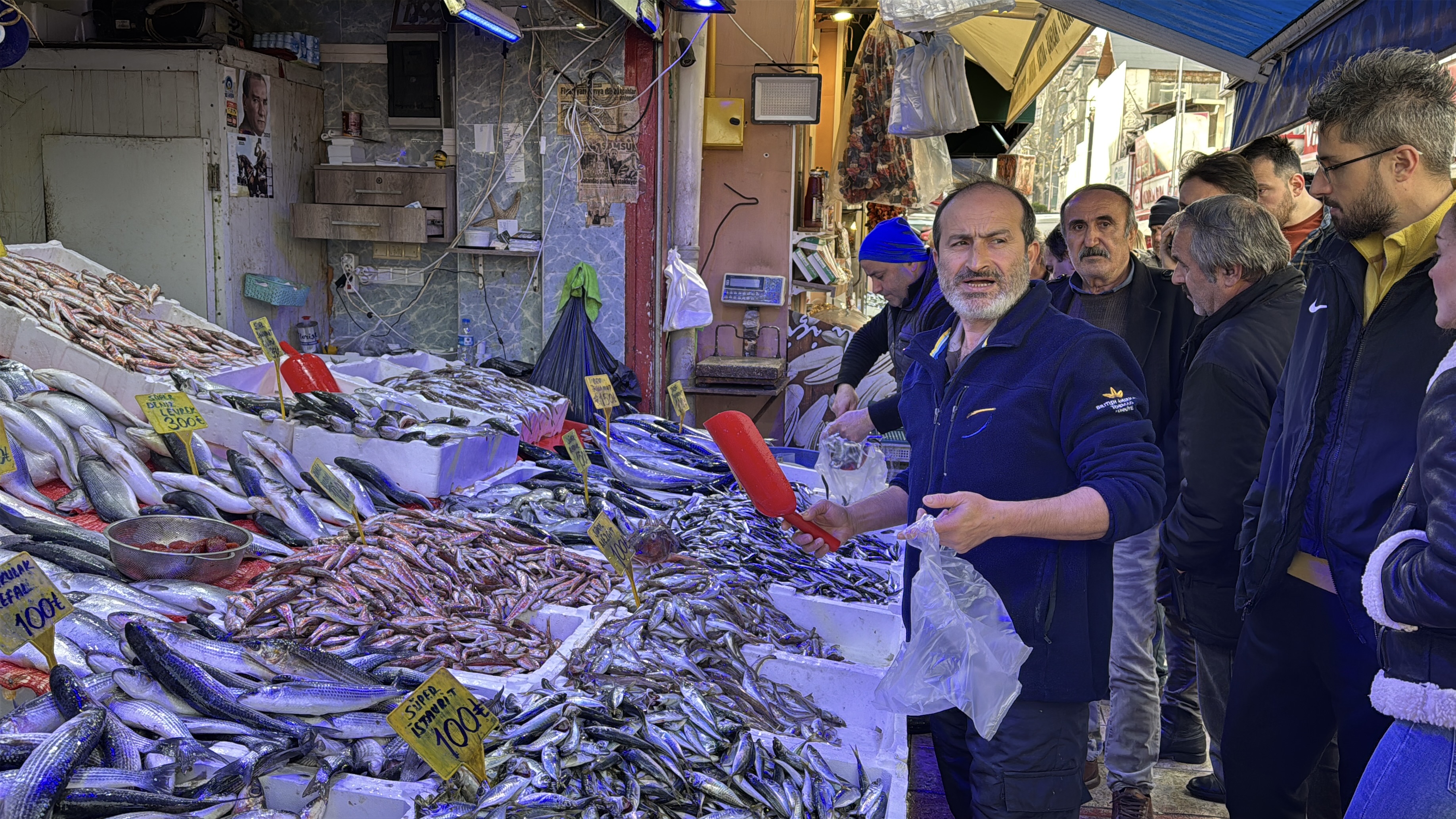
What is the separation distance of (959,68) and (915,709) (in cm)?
622

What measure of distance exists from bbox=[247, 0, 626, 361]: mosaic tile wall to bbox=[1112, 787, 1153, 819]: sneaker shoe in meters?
5.86

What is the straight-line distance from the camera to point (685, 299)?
8.44 m

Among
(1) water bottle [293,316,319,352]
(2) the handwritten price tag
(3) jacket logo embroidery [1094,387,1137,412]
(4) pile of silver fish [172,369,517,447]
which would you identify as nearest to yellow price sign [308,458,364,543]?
(4) pile of silver fish [172,369,517,447]

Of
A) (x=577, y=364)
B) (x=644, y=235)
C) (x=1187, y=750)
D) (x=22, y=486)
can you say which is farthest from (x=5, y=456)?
(x=644, y=235)

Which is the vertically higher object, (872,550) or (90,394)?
(90,394)

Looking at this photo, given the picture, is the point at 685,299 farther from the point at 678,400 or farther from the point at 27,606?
the point at 27,606

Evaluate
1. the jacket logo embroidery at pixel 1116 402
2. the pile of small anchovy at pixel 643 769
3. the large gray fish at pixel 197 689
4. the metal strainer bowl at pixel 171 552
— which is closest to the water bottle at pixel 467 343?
the metal strainer bowl at pixel 171 552

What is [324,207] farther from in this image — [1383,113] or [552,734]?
[1383,113]

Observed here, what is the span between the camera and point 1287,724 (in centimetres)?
259

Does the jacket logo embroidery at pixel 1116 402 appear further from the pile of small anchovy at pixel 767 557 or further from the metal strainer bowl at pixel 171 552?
the metal strainer bowl at pixel 171 552

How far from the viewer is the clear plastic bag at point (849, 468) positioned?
4.78 metres

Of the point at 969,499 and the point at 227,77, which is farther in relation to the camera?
the point at 227,77

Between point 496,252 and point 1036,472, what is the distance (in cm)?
698

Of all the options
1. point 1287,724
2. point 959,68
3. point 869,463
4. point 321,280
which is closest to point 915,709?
point 1287,724
